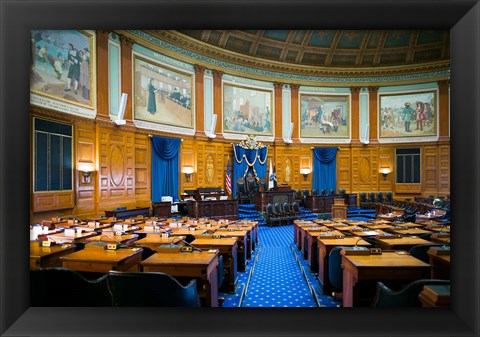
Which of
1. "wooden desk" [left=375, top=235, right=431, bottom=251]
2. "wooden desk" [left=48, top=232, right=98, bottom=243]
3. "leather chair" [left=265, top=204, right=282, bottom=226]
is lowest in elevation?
"leather chair" [left=265, top=204, right=282, bottom=226]

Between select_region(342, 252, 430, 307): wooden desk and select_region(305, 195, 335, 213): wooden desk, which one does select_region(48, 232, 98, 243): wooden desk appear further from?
select_region(305, 195, 335, 213): wooden desk

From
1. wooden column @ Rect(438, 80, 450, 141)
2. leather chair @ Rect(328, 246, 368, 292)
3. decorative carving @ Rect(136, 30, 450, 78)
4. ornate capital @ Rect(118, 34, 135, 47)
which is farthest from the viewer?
wooden column @ Rect(438, 80, 450, 141)

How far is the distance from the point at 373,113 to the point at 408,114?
1.82m

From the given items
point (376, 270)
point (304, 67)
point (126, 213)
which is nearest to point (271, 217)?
point (126, 213)

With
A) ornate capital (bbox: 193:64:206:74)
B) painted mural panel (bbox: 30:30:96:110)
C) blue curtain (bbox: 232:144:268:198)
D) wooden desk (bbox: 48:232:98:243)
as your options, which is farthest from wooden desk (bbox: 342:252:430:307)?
ornate capital (bbox: 193:64:206:74)

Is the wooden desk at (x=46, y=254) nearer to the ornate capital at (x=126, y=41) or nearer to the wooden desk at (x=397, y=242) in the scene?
the wooden desk at (x=397, y=242)

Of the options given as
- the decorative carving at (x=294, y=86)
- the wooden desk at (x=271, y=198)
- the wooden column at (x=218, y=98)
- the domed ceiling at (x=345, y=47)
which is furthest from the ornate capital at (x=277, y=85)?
the wooden desk at (x=271, y=198)

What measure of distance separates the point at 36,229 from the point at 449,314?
531cm

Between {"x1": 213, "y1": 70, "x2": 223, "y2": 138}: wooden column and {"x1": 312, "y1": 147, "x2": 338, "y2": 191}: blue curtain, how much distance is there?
5.67 meters

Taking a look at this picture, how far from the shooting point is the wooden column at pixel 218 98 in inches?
540

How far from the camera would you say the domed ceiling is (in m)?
14.7

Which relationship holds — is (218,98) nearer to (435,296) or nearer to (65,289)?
(65,289)

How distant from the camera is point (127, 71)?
10.2 metres
